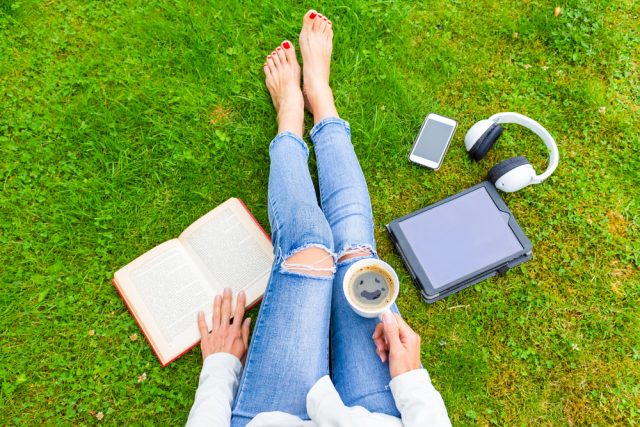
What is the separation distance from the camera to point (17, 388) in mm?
2791

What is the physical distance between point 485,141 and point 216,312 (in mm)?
2133

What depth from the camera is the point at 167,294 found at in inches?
110

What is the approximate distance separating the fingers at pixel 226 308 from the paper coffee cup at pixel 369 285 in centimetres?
87

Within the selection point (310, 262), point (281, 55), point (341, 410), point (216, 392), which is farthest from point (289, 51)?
point (341, 410)

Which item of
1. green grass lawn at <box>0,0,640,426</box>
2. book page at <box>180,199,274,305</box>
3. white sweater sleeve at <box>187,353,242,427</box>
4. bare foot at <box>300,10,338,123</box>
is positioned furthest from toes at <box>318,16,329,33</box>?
white sweater sleeve at <box>187,353,242,427</box>

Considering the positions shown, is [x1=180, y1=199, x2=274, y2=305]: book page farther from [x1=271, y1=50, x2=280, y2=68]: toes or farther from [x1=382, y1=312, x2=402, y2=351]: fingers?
[x1=271, y1=50, x2=280, y2=68]: toes

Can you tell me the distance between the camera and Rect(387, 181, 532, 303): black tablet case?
2828mm

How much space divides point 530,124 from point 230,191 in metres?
2.14

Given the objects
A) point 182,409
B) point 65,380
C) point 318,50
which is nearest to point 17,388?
point 65,380

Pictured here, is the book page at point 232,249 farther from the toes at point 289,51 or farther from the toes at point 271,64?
→ the toes at point 289,51

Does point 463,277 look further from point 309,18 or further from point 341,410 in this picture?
point 309,18

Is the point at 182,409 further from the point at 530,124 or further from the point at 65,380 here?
the point at 530,124

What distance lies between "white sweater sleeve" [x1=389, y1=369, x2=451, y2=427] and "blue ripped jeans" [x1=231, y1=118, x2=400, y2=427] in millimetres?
118

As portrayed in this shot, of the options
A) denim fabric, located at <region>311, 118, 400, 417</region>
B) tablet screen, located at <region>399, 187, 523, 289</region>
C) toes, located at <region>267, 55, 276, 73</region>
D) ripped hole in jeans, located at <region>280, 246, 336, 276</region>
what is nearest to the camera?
denim fabric, located at <region>311, 118, 400, 417</region>
